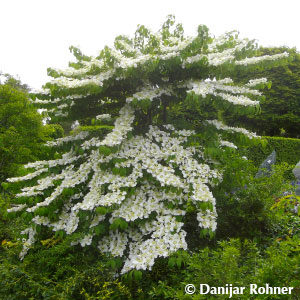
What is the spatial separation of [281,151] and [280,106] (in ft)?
7.21

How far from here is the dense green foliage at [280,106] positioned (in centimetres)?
925

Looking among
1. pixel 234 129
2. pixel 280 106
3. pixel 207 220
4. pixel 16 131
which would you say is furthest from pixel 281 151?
pixel 16 131

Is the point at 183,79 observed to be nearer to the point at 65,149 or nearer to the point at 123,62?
the point at 123,62

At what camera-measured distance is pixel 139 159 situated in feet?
8.50

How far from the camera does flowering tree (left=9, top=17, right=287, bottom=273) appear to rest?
2.35m

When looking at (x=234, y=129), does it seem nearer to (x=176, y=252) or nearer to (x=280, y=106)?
(x=176, y=252)

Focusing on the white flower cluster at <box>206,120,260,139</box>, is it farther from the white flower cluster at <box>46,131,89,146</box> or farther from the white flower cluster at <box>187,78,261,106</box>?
the white flower cluster at <box>46,131,89,146</box>

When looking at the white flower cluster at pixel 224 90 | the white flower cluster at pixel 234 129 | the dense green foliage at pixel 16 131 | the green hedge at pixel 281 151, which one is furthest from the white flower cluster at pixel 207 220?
the green hedge at pixel 281 151

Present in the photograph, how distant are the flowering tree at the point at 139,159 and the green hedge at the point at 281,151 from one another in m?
5.65

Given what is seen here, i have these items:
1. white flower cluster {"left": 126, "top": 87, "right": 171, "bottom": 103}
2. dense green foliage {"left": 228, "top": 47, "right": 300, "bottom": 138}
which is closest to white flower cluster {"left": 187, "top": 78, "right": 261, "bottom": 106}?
white flower cluster {"left": 126, "top": 87, "right": 171, "bottom": 103}

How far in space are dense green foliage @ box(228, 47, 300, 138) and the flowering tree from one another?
21.8 feet

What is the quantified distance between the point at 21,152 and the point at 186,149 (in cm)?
510

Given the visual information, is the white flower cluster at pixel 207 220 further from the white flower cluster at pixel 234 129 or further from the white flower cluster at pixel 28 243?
the white flower cluster at pixel 28 243

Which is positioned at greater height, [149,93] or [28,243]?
[149,93]
